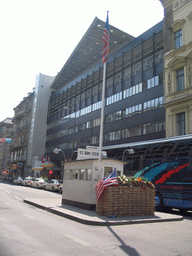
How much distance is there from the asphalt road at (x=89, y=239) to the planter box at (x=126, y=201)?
Answer: 152 cm

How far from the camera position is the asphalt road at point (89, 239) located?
6.12m

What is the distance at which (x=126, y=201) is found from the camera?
1161 centimetres

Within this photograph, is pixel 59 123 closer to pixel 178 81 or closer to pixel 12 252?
pixel 178 81

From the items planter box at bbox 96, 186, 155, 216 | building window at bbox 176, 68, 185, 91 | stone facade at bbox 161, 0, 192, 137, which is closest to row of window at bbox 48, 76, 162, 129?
stone facade at bbox 161, 0, 192, 137

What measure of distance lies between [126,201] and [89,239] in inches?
177

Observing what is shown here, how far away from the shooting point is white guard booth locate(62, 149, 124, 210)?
1352cm

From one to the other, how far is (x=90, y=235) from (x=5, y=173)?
88.9 m

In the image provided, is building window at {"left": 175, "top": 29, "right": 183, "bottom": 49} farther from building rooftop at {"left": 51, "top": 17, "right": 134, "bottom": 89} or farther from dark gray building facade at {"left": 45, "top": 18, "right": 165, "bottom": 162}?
building rooftop at {"left": 51, "top": 17, "right": 134, "bottom": 89}

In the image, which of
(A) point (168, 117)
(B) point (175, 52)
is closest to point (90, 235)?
(A) point (168, 117)

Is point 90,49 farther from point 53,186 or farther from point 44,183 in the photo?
point 53,186

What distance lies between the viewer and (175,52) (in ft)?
91.0

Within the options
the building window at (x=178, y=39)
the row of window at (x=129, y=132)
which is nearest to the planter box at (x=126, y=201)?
the row of window at (x=129, y=132)

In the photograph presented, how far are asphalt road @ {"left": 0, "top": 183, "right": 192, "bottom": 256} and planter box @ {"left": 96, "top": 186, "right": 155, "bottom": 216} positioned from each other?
152cm

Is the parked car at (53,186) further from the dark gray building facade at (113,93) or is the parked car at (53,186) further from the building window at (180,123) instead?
the building window at (180,123)
